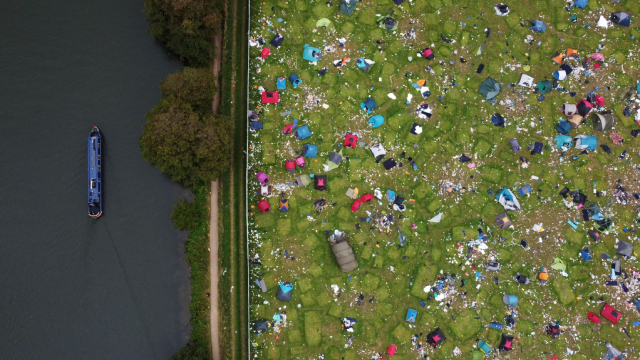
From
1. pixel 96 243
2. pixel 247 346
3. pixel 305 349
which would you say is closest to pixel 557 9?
pixel 305 349

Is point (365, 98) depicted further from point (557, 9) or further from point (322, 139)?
point (557, 9)

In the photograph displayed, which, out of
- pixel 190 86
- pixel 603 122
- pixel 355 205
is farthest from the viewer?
pixel 603 122

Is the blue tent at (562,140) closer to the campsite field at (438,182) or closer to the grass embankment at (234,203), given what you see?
the campsite field at (438,182)

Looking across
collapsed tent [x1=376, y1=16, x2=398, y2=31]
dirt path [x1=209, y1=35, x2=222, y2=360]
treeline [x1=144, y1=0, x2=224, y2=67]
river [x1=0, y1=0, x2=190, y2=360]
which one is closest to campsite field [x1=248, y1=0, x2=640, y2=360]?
collapsed tent [x1=376, y1=16, x2=398, y2=31]

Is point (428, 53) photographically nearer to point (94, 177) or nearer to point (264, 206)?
point (264, 206)

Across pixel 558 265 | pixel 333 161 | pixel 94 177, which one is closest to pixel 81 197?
pixel 94 177

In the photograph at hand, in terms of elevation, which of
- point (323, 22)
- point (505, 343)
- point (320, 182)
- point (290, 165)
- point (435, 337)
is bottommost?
point (505, 343)

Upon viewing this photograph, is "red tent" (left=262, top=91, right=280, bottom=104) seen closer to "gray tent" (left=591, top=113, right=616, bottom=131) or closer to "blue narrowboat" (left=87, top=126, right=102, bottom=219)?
"blue narrowboat" (left=87, top=126, right=102, bottom=219)
